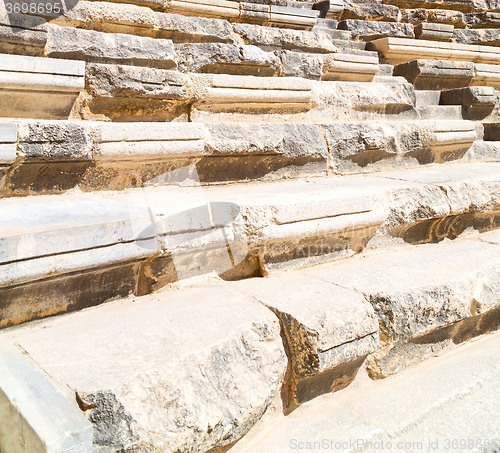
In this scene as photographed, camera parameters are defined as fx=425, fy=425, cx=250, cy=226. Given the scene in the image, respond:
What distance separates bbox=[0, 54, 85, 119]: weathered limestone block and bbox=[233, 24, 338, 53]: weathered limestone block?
1553 mm

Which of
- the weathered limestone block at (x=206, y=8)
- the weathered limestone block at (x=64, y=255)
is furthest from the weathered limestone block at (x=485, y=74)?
the weathered limestone block at (x=64, y=255)

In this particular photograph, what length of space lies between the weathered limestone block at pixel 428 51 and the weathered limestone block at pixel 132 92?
2.64 m

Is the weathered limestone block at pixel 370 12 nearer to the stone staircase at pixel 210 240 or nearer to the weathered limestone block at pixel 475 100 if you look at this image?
the weathered limestone block at pixel 475 100

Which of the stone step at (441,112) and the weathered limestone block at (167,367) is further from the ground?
the stone step at (441,112)

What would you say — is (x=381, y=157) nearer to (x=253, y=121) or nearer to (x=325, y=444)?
(x=253, y=121)

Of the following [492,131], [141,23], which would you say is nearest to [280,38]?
[141,23]

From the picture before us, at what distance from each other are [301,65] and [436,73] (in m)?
1.57

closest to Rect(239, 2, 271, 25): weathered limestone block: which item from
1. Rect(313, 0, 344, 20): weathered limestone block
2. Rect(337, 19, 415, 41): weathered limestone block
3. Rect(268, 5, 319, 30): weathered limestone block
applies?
Rect(268, 5, 319, 30): weathered limestone block

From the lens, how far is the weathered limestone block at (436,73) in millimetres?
3709

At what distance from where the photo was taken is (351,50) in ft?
12.1

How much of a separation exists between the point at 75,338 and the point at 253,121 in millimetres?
1652

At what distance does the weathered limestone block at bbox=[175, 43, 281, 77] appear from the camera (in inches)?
97.0

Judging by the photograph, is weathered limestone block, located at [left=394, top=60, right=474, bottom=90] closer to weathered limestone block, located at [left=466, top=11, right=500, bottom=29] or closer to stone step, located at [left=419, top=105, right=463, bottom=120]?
stone step, located at [left=419, top=105, right=463, bottom=120]

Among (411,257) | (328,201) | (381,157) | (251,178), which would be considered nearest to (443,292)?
(411,257)
